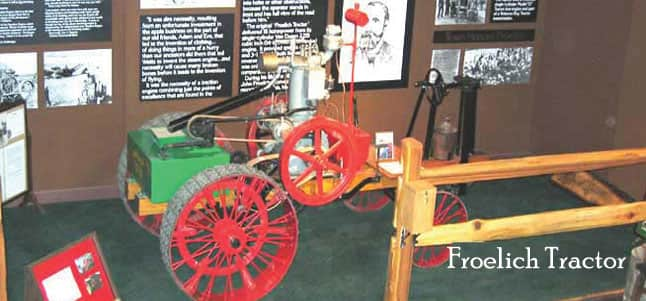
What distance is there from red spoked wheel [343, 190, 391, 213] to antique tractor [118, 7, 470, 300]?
890 millimetres

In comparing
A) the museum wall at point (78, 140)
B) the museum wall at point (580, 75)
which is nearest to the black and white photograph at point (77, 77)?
the museum wall at point (78, 140)

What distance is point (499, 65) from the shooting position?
320 inches

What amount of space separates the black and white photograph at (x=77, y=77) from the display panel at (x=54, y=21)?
0.11 meters

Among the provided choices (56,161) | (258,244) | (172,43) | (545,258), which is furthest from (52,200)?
(545,258)

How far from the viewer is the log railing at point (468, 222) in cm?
395

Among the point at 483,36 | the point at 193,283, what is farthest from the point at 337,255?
the point at 483,36

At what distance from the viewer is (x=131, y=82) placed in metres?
6.85

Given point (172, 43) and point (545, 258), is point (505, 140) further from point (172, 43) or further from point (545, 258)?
point (172, 43)

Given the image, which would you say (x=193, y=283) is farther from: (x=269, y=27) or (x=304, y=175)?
(x=269, y=27)

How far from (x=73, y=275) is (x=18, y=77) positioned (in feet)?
7.85

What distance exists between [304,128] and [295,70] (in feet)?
1.65

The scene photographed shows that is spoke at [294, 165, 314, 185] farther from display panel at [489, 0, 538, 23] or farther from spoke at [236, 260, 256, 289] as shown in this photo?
display panel at [489, 0, 538, 23]

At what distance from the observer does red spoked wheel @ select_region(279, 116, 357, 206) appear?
545 cm

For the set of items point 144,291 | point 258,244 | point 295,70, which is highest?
point 295,70
